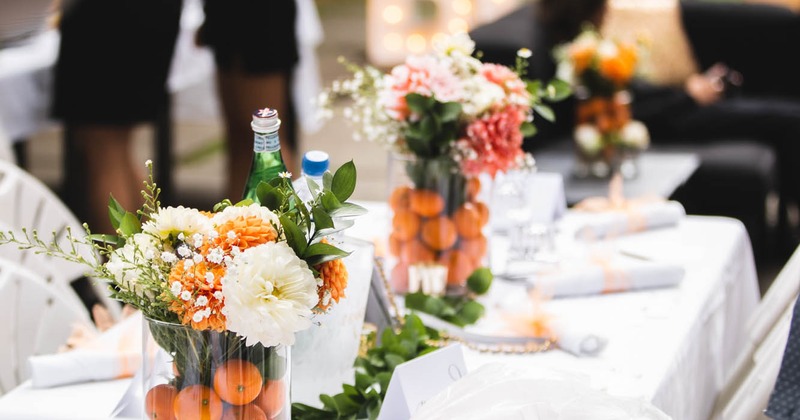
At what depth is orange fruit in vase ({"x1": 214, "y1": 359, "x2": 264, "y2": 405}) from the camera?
104cm

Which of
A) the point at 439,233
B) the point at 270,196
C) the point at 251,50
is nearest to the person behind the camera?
the point at 270,196

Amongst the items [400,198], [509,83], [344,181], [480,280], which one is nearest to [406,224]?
[400,198]

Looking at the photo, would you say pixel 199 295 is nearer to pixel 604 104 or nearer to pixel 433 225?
A: pixel 433 225

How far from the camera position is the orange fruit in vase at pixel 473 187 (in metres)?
1.70

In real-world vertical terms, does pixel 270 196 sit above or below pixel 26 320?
above

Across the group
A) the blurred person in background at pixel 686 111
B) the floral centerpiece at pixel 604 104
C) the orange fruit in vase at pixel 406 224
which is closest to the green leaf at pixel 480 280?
the orange fruit in vase at pixel 406 224

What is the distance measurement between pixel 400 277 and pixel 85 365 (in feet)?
1.73

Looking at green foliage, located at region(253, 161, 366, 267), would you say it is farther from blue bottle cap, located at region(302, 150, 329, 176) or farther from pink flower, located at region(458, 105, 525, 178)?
pink flower, located at region(458, 105, 525, 178)

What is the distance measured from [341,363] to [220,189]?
12.6 feet

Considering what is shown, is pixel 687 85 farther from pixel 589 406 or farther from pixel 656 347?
pixel 589 406

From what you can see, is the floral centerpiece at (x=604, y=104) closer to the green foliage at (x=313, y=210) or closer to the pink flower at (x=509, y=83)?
the pink flower at (x=509, y=83)

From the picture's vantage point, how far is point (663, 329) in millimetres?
1644

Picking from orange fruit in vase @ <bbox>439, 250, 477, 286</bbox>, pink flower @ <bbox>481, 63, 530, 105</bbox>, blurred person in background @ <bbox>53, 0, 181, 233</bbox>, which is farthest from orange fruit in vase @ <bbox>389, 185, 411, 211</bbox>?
blurred person in background @ <bbox>53, 0, 181, 233</bbox>

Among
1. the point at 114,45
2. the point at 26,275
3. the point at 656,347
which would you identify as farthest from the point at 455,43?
the point at 114,45
